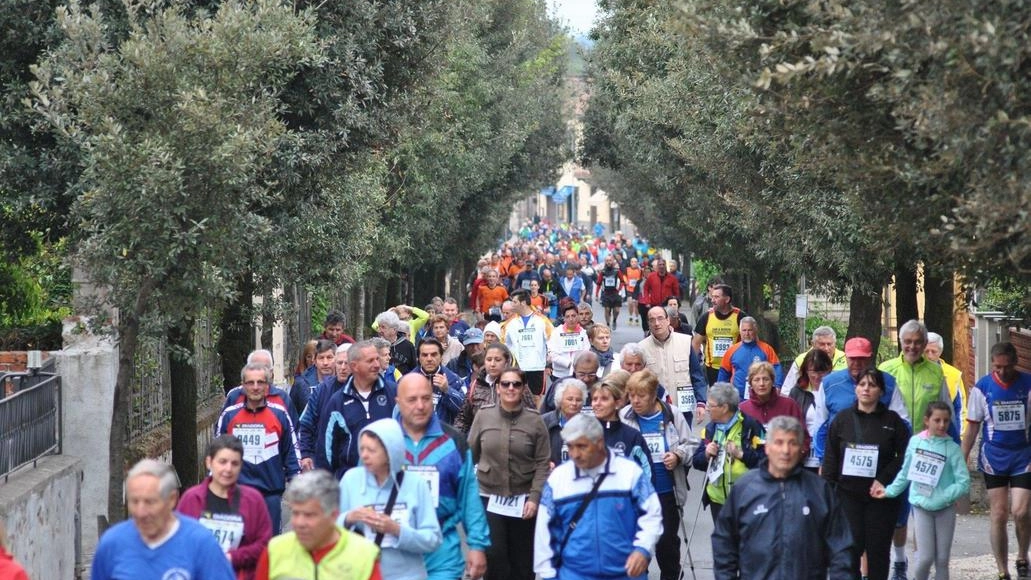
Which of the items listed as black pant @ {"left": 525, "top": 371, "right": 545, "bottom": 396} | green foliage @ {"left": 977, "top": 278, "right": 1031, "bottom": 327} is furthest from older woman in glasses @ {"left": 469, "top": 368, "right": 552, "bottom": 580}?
black pant @ {"left": 525, "top": 371, "right": 545, "bottom": 396}

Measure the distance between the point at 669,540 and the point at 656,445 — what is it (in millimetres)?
645

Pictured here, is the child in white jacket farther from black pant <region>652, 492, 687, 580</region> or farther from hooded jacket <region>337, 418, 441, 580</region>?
hooded jacket <region>337, 418, 441, 580</region>

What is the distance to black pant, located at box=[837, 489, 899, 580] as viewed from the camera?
10.1 meters

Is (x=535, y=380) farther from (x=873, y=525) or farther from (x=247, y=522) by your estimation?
Answer: (x=247, y=522)

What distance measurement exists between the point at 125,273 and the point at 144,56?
1324 mm

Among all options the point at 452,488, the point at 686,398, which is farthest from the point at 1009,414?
the point at 452,488

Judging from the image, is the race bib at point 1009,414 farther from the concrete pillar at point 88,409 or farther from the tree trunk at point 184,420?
the tree trunk at point 184,420

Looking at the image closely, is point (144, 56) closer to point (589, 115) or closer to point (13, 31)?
point (13, 31)

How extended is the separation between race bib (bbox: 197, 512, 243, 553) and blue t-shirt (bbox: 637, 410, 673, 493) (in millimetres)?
3657

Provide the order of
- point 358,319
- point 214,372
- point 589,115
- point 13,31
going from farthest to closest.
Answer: point 589,115, point 358,319, point 214,372, point 13,31

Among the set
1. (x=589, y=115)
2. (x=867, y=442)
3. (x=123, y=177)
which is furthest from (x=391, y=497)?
(x=589, y=115)

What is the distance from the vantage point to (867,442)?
9.97 meters

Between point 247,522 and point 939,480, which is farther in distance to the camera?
point 939,480

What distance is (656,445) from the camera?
1034cm
